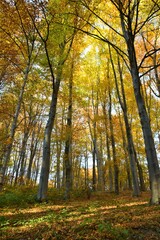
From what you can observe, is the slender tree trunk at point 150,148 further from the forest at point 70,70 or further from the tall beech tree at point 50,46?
the tall beech tree at point 50,46

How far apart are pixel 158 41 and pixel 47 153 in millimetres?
11723

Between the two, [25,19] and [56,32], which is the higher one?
[25,19]

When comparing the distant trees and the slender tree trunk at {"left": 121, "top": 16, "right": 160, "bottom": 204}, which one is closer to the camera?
the slender tree trunk at {"left": 121, "top": 16, "right": 160, "bottom": 204}

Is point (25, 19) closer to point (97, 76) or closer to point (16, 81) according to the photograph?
point (16, 81)

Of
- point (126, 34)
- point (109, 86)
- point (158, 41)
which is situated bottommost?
point (126, 34)

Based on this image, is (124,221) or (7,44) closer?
(124,221)

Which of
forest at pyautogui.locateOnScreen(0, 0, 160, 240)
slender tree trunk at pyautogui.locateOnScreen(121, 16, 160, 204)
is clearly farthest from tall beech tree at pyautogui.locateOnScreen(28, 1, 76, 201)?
slender tree trunk at pyautogui.locateOnScreen(121, 16, 160, 204)

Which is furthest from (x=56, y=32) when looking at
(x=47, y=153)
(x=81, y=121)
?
(x=81, y=121)

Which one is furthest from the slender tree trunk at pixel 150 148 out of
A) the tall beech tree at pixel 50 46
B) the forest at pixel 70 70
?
the tall beech tree at pixel 50 46

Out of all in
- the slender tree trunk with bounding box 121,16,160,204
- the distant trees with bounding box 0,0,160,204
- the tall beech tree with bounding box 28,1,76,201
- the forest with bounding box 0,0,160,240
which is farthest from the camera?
the tall beech tree with bounding box 28,1,76,201

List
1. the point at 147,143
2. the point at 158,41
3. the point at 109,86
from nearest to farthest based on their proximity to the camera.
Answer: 1. the point at 147,143
2. the point at 158,41
3. the point at 109,86

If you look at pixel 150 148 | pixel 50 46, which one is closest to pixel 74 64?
pixel 50 46

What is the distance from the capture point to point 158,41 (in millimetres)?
13766

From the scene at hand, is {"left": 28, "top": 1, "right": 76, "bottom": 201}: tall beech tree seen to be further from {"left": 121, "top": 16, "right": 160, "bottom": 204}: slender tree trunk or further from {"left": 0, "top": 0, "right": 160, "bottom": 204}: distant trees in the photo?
{"left": 121, "top": 16, "right": 160, "bottom": 204}: slender tree trunk
